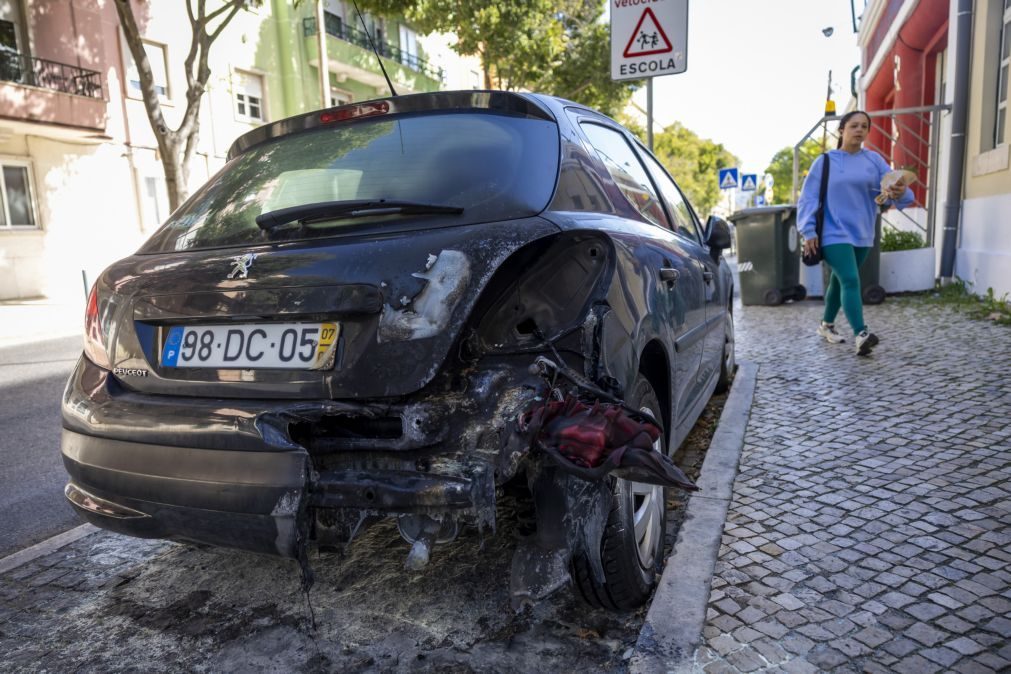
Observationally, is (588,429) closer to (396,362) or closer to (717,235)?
(396,362)

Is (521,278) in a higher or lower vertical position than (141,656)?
higher

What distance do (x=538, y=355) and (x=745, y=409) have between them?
2942 mm

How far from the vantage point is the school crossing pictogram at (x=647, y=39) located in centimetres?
653

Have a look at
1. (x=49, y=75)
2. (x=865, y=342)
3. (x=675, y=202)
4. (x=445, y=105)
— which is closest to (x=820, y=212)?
(x=865, y=342)

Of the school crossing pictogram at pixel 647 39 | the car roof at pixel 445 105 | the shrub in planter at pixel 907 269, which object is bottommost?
the shrub in planter at pixel 907 269

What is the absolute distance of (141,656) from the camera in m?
2.35

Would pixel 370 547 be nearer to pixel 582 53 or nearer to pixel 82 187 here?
pixel 82 187

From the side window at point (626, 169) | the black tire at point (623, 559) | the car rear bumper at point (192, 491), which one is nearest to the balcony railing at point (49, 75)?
the side window at point (626, 169)

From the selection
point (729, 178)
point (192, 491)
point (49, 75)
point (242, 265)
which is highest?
point (49, 75)

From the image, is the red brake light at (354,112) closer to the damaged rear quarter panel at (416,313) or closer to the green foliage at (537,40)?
the damaged rear quarter panel at (416,313)

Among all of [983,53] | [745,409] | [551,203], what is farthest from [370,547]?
[983,53]

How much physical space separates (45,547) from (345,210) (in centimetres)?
218

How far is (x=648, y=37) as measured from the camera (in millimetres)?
6582

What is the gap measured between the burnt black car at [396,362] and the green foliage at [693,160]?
158 feet
